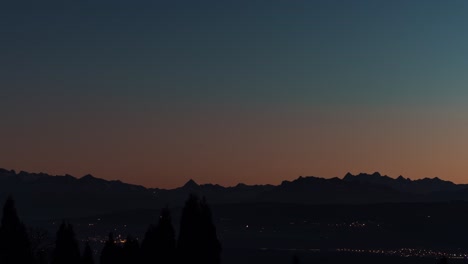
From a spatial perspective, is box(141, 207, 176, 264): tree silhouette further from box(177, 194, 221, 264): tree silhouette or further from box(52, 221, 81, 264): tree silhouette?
box(52, 221, 81, 264): tree silhouette

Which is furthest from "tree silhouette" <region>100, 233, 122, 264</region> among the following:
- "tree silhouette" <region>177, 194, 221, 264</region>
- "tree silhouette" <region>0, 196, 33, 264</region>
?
"tree silhouette" <region>177, 194, 221, 264</region>

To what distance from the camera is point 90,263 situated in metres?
55.6

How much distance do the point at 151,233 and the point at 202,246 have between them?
14.1 feet

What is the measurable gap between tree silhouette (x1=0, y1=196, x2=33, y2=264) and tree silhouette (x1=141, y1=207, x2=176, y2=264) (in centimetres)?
1142

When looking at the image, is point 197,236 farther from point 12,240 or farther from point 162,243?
point 12,240

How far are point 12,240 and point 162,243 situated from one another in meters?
12.8

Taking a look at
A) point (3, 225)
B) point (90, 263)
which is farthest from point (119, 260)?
point (3, 225)

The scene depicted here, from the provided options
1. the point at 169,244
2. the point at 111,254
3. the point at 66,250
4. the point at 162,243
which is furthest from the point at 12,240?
the point at 169,244

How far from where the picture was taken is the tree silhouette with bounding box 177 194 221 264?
1716 inches

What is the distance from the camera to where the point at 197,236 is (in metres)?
43.6

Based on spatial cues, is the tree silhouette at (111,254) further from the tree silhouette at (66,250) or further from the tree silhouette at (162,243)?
the tree silhouette at (162,243)

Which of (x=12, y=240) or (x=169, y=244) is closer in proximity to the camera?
(x=169, y=244)

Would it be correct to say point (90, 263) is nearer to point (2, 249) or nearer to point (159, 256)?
point (2, 249)

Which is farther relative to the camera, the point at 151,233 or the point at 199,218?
the point at 151,233
